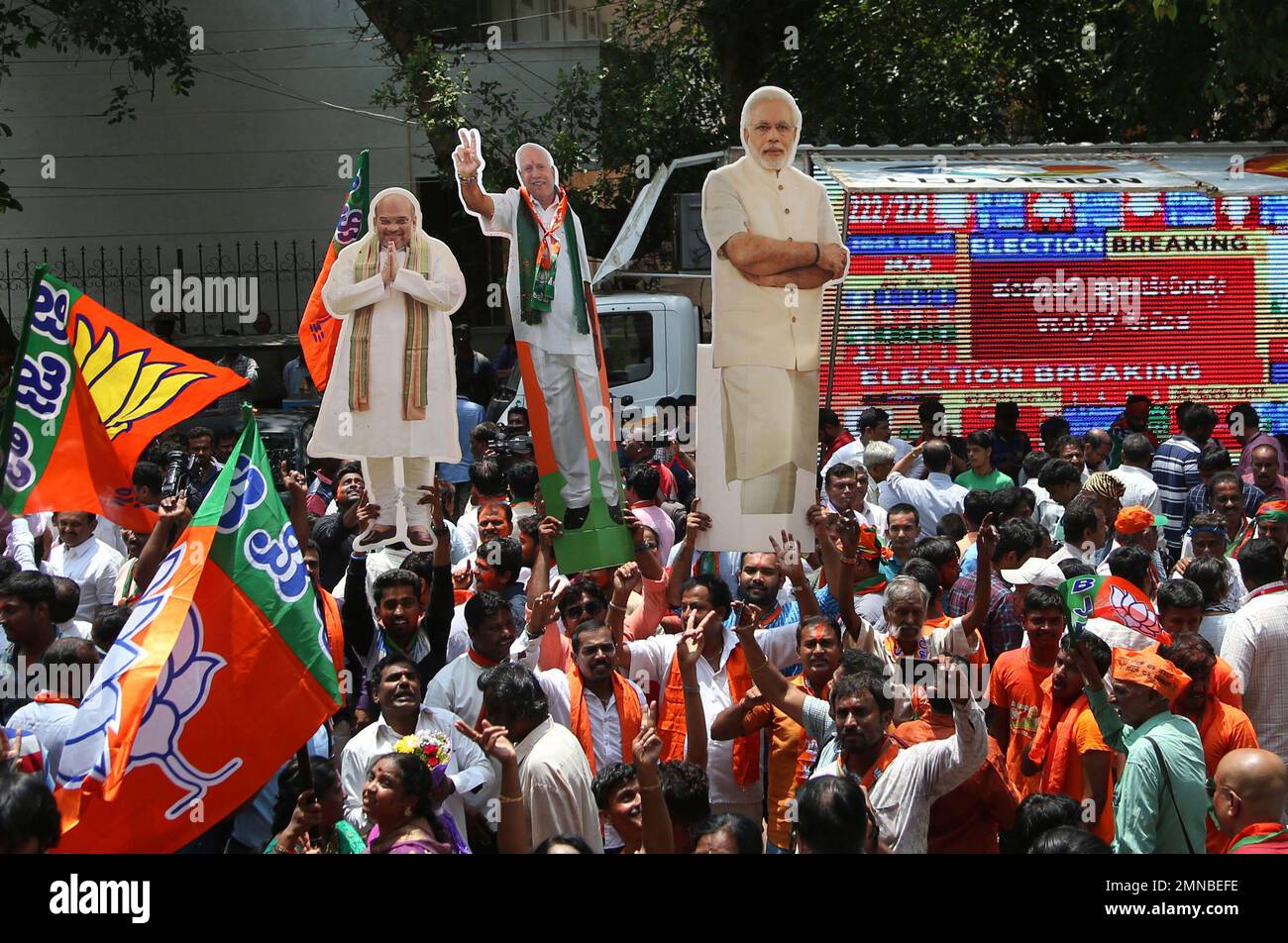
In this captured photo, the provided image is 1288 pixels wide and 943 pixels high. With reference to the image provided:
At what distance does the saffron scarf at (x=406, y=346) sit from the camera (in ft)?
22.4

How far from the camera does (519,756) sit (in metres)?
5.11

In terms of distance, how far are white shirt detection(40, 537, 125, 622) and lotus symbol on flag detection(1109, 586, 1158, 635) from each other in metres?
4.63

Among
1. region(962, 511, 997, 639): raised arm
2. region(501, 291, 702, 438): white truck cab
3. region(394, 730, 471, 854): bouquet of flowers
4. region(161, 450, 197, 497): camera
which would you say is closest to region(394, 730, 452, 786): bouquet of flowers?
region(394, 730, 471, 854): bouquet of flowers

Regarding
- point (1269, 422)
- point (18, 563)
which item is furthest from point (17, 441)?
point (1269, 422)

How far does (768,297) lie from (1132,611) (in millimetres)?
1944

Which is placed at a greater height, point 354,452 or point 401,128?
point 401,128

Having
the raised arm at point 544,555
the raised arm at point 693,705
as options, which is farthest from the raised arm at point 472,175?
the raised arm at point 693,705

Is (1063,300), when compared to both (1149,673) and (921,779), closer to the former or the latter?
(1149,673)

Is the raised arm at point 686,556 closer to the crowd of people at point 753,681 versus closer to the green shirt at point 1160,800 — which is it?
the crowd of people at point 753,681

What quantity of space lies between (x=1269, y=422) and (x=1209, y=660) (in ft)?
24.2

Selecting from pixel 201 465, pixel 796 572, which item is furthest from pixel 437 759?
pixel 201 465

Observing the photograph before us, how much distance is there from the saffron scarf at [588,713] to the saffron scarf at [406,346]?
1569 millimetres

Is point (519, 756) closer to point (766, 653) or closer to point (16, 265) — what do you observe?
point (766, 653)

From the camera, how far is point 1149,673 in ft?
16.6
